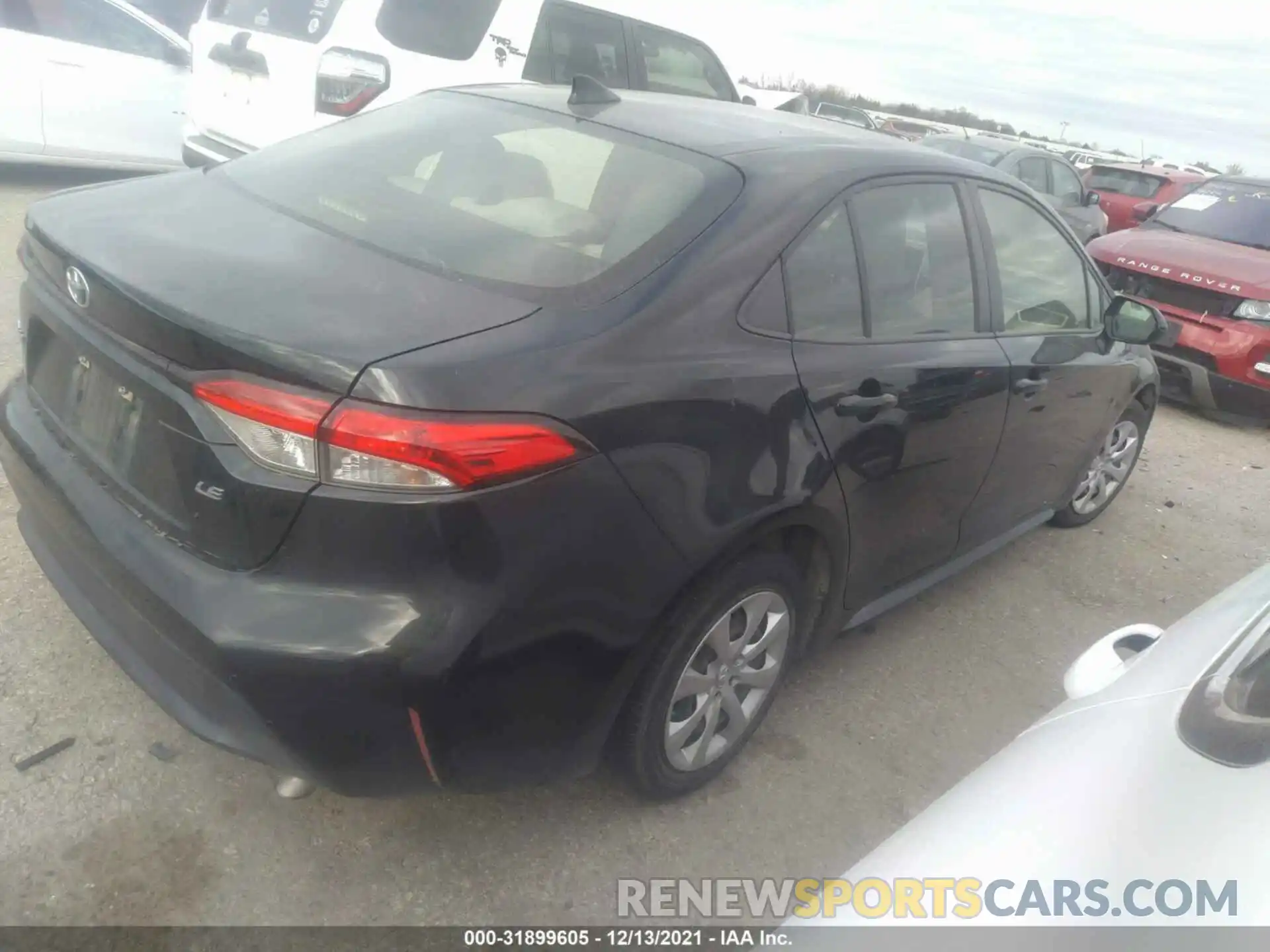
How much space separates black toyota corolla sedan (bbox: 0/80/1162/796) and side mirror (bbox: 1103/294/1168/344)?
1029 mm

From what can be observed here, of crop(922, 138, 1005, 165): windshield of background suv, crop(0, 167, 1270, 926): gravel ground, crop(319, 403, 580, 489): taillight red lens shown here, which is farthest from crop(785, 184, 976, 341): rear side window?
crop(922, 138, 1005, 165): windshield of background suv

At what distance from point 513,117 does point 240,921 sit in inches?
84.8

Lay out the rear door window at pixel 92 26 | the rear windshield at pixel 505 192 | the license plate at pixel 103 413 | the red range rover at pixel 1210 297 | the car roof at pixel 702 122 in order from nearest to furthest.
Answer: the license plate at pixel 103 413 < the rear windshield at pixel 505 192 < the car roof at pixel 702 122 < the red range rover at pixel 1210 297 < the rear door window at pixel 92 26

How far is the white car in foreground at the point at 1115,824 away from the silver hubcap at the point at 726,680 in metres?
0.83

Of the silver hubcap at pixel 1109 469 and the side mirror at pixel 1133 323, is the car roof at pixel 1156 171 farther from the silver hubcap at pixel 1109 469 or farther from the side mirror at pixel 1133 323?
the side mirror at pixel 1133 323

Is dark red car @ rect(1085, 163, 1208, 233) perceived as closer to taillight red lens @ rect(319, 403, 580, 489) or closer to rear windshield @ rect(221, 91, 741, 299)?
rear windshield @ rect(221, 91, 741, 299)

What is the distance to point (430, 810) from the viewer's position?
240 centimetres

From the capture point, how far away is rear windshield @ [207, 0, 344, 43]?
5801 mm

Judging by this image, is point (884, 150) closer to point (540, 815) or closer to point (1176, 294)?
point (540, 815)

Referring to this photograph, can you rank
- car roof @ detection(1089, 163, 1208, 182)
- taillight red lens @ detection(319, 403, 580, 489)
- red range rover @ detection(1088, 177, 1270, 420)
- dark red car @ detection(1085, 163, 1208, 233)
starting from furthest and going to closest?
car roof @ detection(1089, 163, 1208, 182), dark red car @ detection(1085, 163, 1208, 233), red range rover @ detection(1088, 177, 1270, 420), taillight red lens @ detection(319, 403, 580, 489)

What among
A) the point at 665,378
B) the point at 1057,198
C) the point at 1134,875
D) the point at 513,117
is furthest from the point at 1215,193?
the point at 1134,875

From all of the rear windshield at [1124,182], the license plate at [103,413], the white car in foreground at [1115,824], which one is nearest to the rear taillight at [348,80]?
the license plate at [103,413]

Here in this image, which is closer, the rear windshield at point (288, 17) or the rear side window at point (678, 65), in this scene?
the rear windshield at point (288, 17)

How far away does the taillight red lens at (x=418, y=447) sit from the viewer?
1677mm
